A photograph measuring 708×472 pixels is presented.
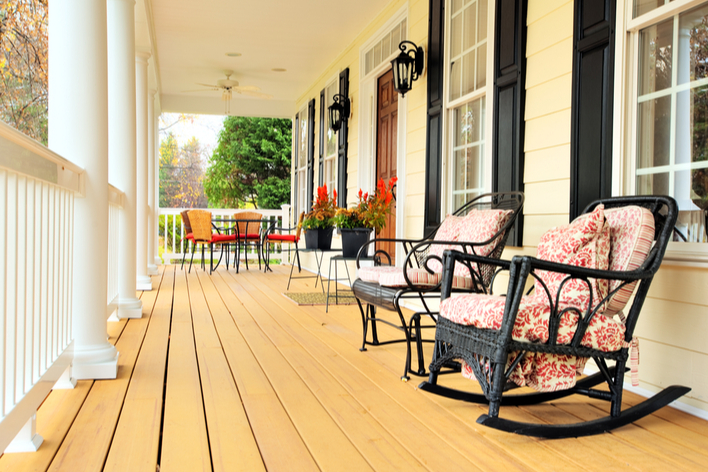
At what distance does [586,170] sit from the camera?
2.66 meters

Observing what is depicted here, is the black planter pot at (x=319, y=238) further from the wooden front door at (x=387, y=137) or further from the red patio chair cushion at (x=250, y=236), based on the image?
the red patio chair cushion at (x=250, y=236)

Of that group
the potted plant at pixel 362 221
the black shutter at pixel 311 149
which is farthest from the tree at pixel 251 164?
the potted plant at pixel 362 221

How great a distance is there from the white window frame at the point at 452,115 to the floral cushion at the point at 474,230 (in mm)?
501

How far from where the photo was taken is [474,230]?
3010 mm

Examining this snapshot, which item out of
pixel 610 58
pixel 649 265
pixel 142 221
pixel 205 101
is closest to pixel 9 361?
pixel 649 265

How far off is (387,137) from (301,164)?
4.13 m

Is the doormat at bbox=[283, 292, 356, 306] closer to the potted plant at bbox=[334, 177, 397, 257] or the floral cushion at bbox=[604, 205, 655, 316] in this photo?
the potted plant at bbox=[334, 177, 397, 257]

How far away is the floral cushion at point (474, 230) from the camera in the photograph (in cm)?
288

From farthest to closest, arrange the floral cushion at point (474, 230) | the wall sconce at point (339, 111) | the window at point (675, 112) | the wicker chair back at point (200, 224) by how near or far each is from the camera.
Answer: the wicker chair back at point (200, 224), the wall sconce at point (339, 111), the floral cushion at point (474, 230), the window at point (675, 112)

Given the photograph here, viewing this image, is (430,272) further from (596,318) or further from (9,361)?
(9,361)

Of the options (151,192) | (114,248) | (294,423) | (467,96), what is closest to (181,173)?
(151,192)

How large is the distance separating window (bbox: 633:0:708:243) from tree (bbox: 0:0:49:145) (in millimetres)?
3784

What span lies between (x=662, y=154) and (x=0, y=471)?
261cm

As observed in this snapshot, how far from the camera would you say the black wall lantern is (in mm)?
4641
